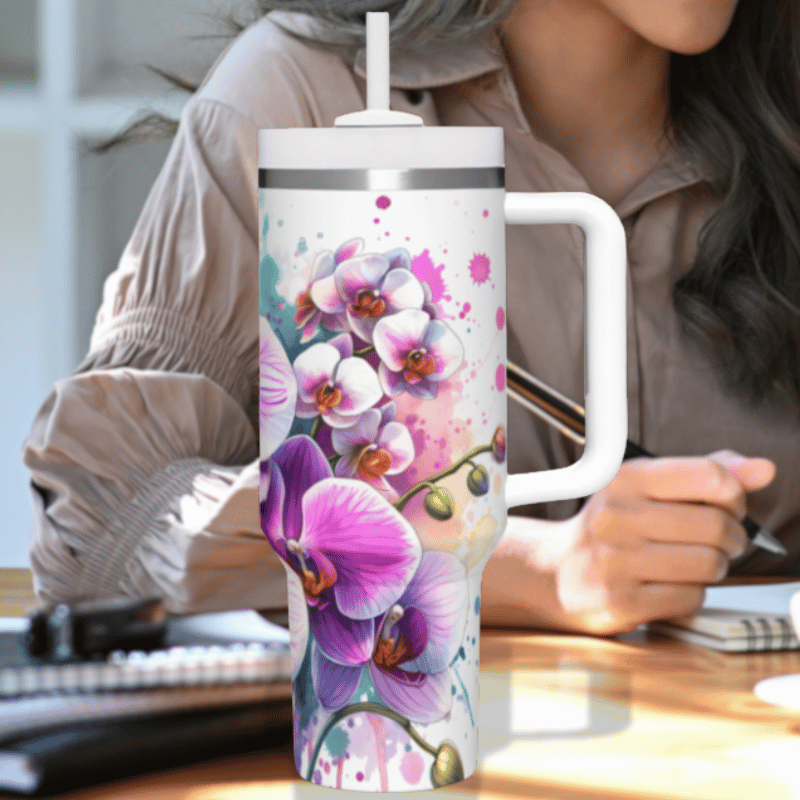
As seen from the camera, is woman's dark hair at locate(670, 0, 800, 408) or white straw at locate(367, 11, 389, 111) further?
woman's dark hair at locate(670, 0, 800, 408)

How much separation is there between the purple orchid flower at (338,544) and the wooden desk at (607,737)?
0.07 meters

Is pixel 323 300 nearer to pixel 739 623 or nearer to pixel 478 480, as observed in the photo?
pixel 478 480

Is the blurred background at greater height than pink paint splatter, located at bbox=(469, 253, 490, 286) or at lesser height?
greater

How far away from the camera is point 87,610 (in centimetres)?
53

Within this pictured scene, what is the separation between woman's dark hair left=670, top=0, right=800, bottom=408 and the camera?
3.86 feet

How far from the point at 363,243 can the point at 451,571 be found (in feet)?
0.43

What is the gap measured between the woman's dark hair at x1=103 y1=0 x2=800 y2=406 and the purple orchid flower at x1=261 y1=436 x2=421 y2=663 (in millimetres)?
761

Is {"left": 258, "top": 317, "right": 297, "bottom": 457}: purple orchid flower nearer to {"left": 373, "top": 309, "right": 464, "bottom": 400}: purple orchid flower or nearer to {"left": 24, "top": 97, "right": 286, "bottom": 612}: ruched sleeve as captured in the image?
{"left": 373, "top": 309, "right": 464, "bottom": 400}: purple orchid flower

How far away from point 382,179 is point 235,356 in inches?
26.8

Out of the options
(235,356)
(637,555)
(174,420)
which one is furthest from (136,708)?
(235,356)

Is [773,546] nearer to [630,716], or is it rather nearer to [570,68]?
[630,716]

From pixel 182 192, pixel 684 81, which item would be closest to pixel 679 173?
pixel 684 81

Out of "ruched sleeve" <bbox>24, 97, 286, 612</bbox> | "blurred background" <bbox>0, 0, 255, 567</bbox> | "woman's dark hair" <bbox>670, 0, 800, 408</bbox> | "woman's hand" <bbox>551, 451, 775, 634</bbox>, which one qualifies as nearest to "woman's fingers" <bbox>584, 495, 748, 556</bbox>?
"woman's hand" <bbox>551, 451, 775, 634</bbox>

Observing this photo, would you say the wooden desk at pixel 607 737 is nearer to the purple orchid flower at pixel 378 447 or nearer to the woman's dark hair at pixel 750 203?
the purple orchid flower at pixel 378 447
